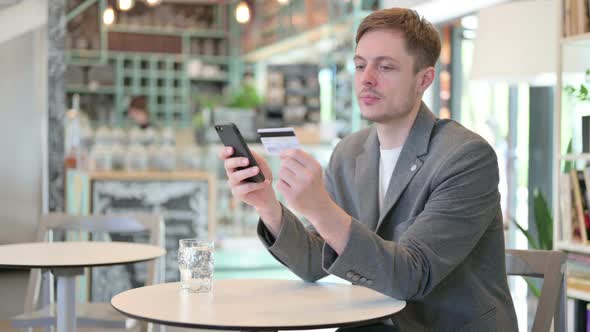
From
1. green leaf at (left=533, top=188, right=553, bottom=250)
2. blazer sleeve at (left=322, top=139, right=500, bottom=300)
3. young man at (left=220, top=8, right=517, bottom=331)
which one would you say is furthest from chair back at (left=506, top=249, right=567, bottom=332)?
green leaf at (left=533, top=188, right=553, bottom=250)

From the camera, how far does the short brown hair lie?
2055 mm

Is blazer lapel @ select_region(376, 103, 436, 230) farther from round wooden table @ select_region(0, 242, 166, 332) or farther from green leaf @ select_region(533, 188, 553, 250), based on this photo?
green leaf @ select_region(533, 188, 553, 250)

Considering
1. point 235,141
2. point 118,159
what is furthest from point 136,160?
point 235,141

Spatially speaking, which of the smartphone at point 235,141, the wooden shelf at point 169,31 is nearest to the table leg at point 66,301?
the smartphone at point 235,141

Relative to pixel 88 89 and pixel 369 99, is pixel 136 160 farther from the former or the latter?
pixel 88 89

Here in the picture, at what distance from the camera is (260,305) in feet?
5.79

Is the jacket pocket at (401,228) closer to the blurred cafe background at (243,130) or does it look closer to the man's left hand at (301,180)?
the man's left hand at (301,180)

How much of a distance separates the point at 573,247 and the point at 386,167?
1.65m

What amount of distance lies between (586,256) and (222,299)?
7.28 feet

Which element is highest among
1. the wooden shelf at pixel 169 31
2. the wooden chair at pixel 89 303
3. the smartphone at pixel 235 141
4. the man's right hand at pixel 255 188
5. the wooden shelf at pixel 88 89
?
the wooden shelf at pixel 169 31

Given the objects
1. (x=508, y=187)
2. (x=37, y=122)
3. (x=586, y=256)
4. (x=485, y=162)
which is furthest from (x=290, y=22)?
(x=485, y=162)

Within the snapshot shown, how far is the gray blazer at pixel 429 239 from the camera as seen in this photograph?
1.77 metres

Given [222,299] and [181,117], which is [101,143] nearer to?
[222,299]

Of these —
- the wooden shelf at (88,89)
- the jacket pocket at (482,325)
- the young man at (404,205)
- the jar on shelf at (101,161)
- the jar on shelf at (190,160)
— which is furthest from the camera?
the wooden shelf at (88,89)
